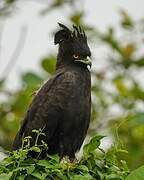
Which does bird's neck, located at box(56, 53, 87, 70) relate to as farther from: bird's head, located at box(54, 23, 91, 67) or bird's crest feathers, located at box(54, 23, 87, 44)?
bird's crest feathers, located at box(54, 23, 87, 44)

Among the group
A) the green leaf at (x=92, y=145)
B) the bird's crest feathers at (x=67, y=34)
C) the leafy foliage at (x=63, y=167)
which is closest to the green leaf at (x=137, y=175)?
the leafy foliage at (x=63, y=167)

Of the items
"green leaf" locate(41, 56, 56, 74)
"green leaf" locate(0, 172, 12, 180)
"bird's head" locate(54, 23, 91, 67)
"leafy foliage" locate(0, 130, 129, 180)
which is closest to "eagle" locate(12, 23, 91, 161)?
"bird's head" locate(54, 23, 91, 67)

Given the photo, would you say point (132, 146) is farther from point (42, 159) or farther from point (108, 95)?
point (42, 159)

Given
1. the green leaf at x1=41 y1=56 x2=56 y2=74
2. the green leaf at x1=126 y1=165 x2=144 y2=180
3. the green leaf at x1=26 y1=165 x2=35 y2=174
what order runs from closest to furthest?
the green leaf at x1=126 y1=165 x2=144 y2=180, the green leaf at x1=26 y1=165 x2=35 y2=174, the green leaf at x1=41 y1=56 x2=56 y2=74

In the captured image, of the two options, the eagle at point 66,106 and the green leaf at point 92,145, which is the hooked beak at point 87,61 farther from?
the green leaf at point 92,145

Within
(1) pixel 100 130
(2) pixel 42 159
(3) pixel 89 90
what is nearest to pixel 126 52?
(1) pixel 100 130

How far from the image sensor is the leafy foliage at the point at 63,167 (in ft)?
18.4

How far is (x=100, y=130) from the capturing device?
10078 mm

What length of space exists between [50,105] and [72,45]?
0.53 metres

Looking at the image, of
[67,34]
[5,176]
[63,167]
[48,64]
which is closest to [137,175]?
[63,167]

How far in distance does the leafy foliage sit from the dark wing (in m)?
0.62

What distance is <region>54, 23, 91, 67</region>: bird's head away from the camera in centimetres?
670

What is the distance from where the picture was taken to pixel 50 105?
6.55 m

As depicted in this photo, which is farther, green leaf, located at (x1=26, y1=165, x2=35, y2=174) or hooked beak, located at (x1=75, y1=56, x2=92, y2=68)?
hooked beak, located at (x1=75, y1=56, x2=92, y2=68)
